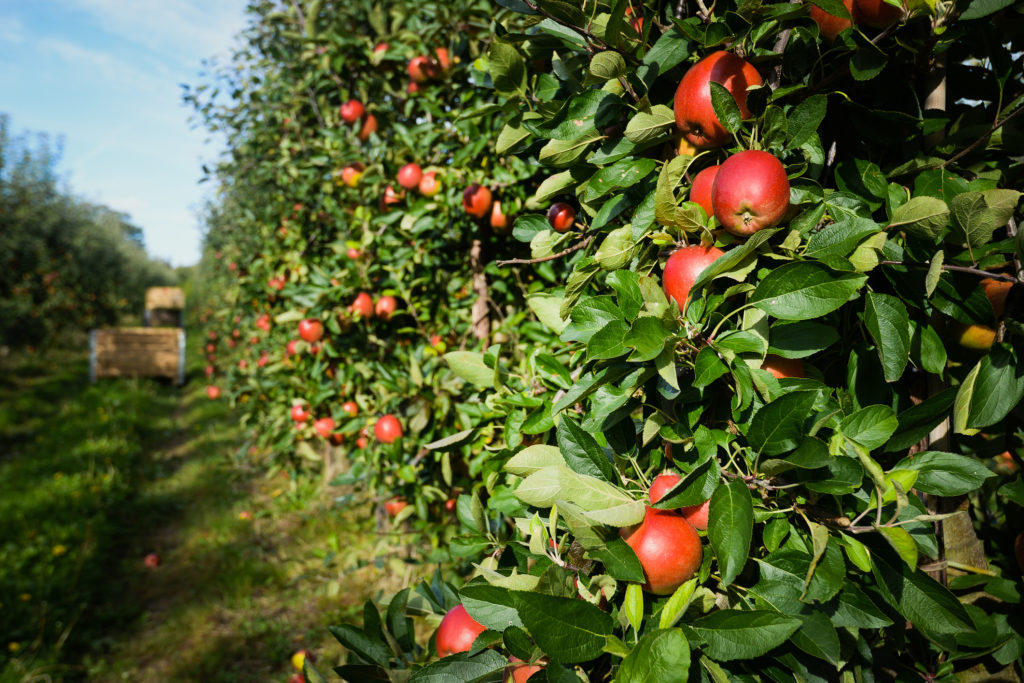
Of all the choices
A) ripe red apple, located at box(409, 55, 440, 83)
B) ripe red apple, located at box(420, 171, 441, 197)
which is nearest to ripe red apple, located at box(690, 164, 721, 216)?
ripe red apple, located at box(420, 171, 441, 197)

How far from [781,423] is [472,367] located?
682 millimetres

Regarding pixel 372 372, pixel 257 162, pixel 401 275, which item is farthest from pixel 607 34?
pixel 257 162

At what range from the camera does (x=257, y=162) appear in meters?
4.54

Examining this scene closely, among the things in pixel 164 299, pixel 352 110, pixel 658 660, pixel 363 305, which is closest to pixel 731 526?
pixel 658 660

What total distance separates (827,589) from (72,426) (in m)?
8.89

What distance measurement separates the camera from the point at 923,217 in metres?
0.73

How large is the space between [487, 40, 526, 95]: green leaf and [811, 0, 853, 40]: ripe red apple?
471mm

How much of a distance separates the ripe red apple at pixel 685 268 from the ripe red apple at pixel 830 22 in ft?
1.22

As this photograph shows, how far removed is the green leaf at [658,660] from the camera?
2.00ft

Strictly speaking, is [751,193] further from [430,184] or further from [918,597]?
[430,184]

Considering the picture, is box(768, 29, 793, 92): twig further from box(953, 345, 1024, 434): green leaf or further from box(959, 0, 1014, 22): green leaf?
box(953, 345, 1024, 434): green leaf

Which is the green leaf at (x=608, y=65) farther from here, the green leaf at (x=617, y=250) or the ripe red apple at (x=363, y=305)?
the ripe red apple at (x=363, y=305)

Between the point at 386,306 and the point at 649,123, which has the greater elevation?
the point at 649,123

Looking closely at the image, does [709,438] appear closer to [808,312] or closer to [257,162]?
[808,312]
